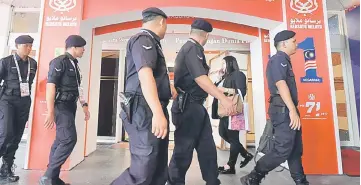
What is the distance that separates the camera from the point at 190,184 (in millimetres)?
2645

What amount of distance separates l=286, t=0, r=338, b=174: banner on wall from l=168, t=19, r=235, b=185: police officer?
164cm

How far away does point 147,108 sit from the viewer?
55.3 inches

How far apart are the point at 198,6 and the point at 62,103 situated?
6.87 feet

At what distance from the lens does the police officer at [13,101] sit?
2565 mm

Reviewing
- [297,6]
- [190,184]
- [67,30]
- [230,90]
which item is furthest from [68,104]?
[297,6]

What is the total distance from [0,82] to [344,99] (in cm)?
582

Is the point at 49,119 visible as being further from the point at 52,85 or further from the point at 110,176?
the point at 110,176

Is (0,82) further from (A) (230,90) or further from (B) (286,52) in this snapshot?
(B) (286,52)

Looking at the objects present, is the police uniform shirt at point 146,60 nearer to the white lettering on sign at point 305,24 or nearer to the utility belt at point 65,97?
the utility belt at point 65,97

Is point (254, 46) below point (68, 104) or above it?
above

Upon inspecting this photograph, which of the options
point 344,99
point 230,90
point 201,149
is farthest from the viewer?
point 344,99

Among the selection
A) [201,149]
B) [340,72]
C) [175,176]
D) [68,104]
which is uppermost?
[340,72]

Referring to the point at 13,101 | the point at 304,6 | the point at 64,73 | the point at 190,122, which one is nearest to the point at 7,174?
the point at 13,101

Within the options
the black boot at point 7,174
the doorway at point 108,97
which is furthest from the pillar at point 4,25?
the black boot at point 7,174
